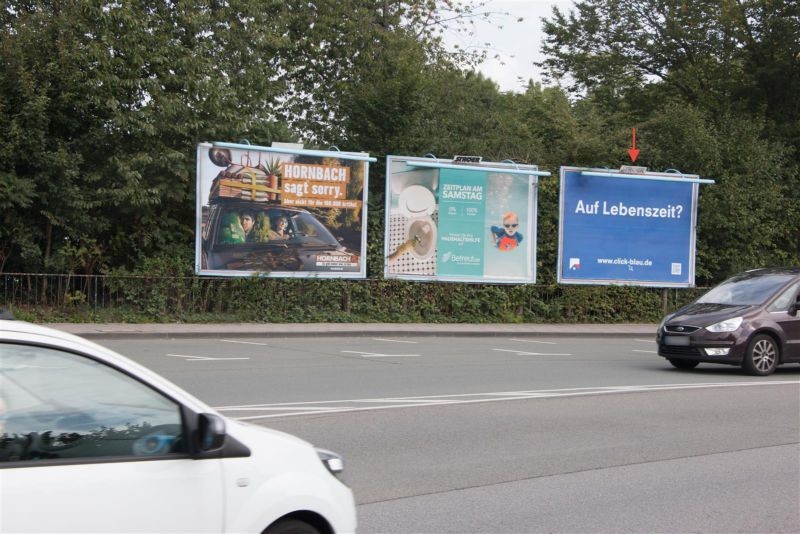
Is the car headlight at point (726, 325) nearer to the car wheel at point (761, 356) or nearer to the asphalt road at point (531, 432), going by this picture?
the car wheel at point (761, 356)

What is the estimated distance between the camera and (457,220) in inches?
1027

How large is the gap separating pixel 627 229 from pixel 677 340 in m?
13.4

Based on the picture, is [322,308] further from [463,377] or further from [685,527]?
[685,527]

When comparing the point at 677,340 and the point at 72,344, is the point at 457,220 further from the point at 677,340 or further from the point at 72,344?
the point at 72,344

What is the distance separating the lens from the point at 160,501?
3619 mm

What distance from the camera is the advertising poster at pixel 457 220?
84.3 ft

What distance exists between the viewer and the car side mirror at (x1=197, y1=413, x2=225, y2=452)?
12.4 feet

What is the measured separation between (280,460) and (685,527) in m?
3.39

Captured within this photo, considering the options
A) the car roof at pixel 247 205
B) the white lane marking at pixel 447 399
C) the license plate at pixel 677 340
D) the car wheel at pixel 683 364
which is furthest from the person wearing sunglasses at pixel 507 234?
the white lane marking at pixel 447 399

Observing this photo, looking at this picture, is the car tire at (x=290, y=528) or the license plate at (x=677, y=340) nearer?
the car tire at (x=290, y=528)

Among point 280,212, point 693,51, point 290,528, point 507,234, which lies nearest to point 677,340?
point 507,234

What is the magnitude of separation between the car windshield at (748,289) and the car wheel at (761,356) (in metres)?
0.71

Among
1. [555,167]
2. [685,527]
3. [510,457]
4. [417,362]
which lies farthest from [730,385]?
[555,167]

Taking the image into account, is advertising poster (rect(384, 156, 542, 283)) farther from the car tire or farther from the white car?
the white car
